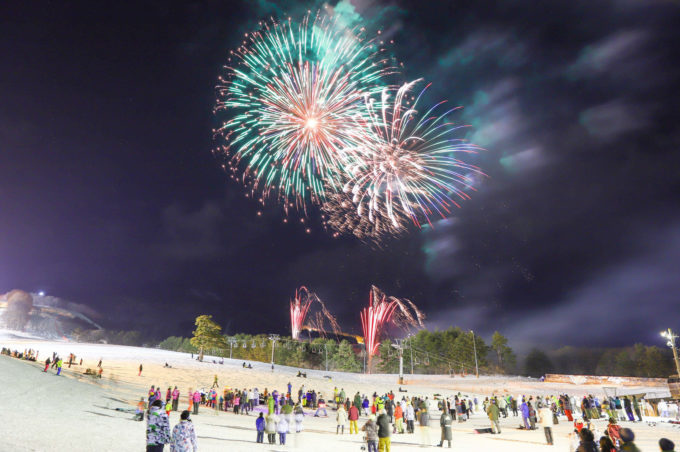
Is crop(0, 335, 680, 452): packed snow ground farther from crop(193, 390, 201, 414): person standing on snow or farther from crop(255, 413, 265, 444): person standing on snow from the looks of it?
crop(193, 390, 201, 414): person standing on snow

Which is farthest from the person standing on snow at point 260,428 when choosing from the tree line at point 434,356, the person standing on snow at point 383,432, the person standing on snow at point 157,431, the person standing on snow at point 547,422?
the tree line at point 434,356

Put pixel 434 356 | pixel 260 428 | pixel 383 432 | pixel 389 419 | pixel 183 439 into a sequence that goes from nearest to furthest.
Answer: pixel 183 439 → pixel 383 432 → pixel 260 428 → pixel 389 419 → pixel 434 356

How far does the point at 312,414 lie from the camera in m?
29.7

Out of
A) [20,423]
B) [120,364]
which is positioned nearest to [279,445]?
[20,423]

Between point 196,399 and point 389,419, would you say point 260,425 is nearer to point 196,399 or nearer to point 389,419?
point 389,419

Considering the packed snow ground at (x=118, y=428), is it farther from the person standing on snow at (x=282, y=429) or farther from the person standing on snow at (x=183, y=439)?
the person standing on snow at (x=183, y=439)

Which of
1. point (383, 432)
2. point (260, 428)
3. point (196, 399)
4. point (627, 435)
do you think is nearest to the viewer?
point (627, 435)

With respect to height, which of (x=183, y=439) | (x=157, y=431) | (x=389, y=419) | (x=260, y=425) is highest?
(x=157, y=431)

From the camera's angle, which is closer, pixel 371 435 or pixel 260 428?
pixel 371 435

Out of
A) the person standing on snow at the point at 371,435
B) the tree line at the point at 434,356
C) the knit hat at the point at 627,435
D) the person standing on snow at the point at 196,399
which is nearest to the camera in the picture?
the knit hat at the point at 627,435

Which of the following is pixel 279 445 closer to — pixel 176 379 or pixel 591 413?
pixel 591 413

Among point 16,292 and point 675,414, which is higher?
point 16,292

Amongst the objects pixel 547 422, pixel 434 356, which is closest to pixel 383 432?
pixel 547 422

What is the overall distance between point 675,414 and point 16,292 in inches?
7648
